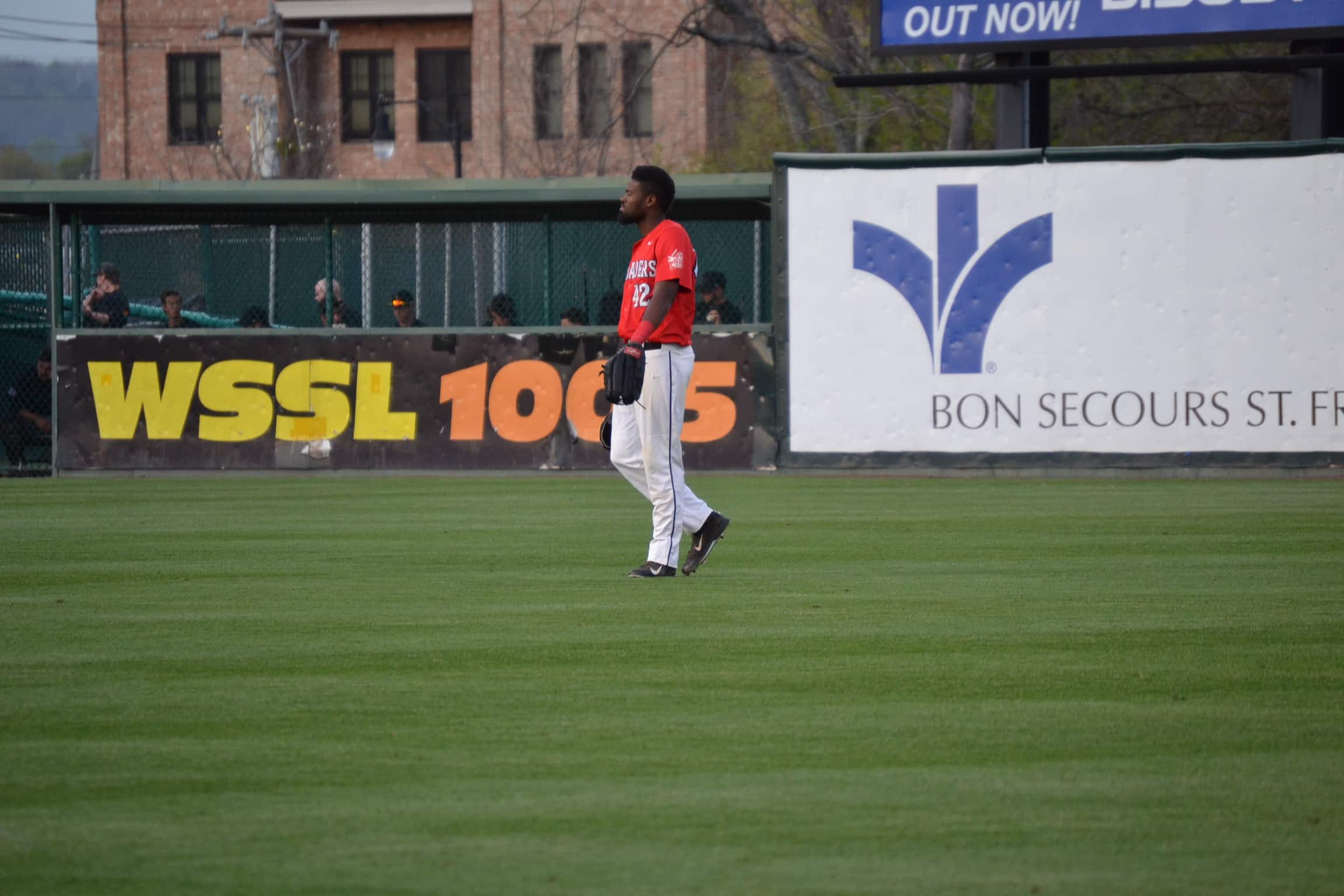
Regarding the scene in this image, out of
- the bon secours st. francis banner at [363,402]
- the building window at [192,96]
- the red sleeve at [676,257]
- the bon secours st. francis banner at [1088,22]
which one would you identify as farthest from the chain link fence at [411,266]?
the building window at [192,96]

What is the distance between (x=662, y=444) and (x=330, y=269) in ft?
35.2

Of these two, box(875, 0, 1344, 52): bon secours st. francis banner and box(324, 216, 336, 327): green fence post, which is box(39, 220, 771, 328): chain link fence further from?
box(875, 0, 1344, 52): bon secours st. francis banner

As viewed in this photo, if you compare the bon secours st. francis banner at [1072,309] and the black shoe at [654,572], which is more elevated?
the bon secours st. francis banner at [1072,309]

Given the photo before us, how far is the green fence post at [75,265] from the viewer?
1823cm

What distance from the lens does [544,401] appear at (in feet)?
57.7

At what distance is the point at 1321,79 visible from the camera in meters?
17.1

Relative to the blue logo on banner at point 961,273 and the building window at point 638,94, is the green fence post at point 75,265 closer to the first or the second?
the blue logo on banner at point 961,273

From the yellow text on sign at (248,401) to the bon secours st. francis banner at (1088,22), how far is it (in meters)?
6.36

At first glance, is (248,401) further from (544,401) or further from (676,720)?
(676,720)

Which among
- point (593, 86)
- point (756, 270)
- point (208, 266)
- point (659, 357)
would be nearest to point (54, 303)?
point (208, 266)

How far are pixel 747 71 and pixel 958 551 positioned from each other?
29.9m

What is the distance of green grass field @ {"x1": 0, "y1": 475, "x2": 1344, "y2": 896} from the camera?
3.87m

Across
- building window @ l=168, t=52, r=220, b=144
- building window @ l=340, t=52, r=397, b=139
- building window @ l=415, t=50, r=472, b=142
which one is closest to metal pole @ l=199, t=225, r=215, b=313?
building window @ l=415, t=50, r=472, b=142

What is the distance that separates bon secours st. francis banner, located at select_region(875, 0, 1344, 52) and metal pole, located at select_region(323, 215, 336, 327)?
6222 millimetres
